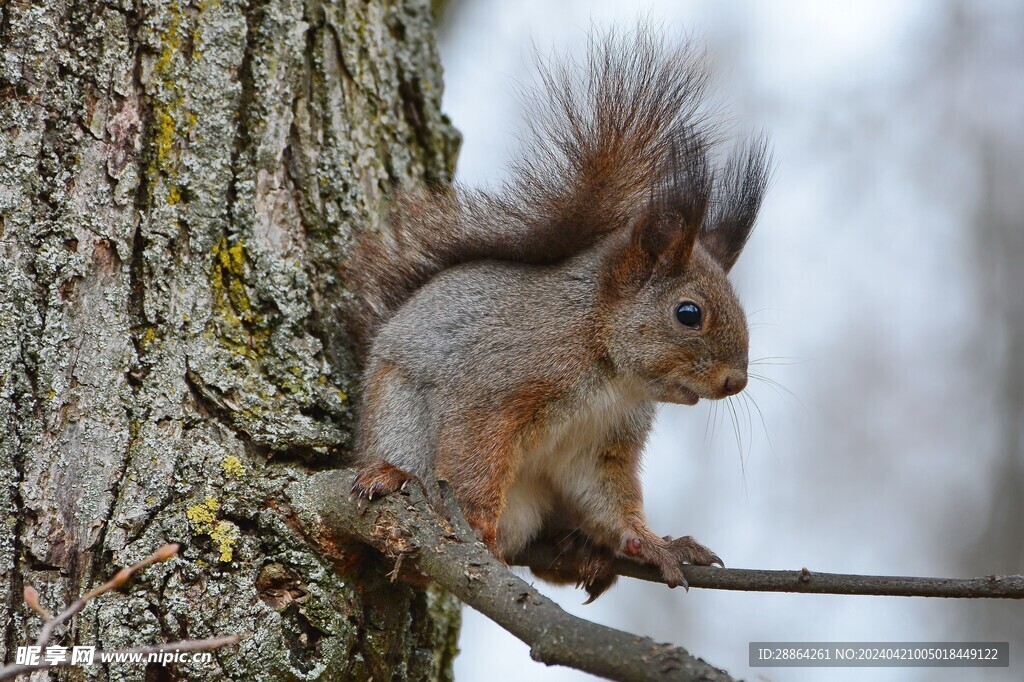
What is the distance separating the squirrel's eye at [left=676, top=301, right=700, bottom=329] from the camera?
2574 mm

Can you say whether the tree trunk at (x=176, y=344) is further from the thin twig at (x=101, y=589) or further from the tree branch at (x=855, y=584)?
the tree branch at (x=855, y=584)

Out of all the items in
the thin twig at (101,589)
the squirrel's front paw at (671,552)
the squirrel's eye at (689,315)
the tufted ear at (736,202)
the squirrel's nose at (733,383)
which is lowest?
the thin twig at (101,589)

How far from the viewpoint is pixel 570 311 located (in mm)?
2502

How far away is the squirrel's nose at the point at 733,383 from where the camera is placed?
251 centimetres

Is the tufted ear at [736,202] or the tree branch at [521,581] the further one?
the tufted ear at [736,202]

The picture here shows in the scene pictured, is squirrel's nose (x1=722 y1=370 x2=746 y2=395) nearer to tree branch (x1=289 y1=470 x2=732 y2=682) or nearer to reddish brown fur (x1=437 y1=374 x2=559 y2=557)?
reddish brown fur (x1=437 y1=374 x2=559 y2=557)

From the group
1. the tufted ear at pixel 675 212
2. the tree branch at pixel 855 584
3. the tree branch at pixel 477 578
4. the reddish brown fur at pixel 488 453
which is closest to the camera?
the tree branch at pixel 477 578

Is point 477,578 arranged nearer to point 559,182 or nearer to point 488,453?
point 488,453

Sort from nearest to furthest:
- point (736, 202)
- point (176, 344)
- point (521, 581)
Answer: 1. point (521, 581)
2. point (176, 344)
3. point (736, 202)

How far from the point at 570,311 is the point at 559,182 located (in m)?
0.32

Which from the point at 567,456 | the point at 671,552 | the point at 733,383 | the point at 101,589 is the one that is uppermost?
the point at 733,383

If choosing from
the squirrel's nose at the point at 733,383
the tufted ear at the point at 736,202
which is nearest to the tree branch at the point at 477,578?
the squirrel's nose at the point at 733,383

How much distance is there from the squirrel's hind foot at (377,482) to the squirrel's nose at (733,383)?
3.05 feet

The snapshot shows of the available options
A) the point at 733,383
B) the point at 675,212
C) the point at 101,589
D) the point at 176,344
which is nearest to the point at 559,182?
the point at 675,212
